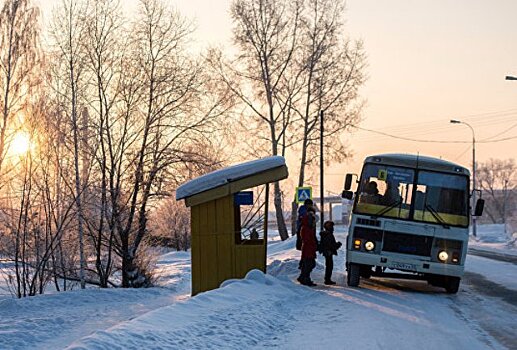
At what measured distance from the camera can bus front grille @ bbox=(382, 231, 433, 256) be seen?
16.0 meters

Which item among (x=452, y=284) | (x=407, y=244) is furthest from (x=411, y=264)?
(x=452, y=284)

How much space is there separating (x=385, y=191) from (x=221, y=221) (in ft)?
12.6

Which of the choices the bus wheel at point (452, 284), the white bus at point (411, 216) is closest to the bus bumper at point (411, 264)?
the white bus at point (411, 216)

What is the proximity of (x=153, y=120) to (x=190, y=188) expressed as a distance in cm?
915

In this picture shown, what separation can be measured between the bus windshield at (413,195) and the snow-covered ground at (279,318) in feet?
5.71

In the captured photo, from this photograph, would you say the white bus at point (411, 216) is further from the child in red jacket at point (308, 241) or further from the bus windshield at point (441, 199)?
the child in red jacket at point (308, 241)

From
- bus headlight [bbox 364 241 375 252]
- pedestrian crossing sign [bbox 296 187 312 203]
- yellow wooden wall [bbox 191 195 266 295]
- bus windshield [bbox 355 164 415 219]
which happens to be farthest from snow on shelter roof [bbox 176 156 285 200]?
pedestrian crossing sign [bbox 296 187 312 203]

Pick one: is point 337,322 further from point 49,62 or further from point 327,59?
point 327,59

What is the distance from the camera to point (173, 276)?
3219 centimetres

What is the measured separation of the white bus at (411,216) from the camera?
1602 cm

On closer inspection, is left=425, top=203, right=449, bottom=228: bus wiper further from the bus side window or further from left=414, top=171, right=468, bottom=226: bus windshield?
the bus side window

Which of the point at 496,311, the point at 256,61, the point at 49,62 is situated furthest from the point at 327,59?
the point at 496,311

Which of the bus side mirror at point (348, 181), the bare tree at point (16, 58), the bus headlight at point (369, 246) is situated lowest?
the bus headlight at point (369, 246)

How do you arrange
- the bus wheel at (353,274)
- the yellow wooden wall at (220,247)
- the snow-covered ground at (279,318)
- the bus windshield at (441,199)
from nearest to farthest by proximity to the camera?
1. the snow-covered ground at (279,318)
2. the bus windshield at (441,199)
3. the bus wheel at (353,274)
4. the yellow wooden wall at (220,247)
